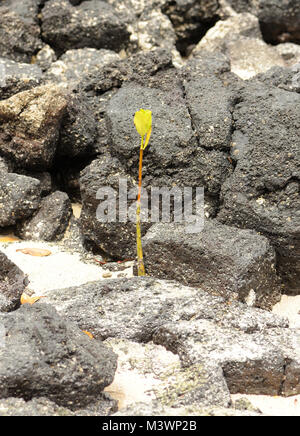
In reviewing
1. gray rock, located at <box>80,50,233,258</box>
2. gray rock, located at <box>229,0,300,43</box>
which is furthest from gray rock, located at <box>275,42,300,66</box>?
gray rock, located at <box>80,50,233,258</box>

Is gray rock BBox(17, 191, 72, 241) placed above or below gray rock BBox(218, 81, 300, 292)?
below

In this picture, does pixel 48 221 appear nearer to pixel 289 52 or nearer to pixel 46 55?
pixel 46 55

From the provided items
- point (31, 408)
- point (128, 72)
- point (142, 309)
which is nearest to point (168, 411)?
point (31, 408)

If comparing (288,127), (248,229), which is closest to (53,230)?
(248,229)

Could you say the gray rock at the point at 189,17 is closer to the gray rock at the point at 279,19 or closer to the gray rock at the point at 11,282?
the gray rock at the point at 279,19

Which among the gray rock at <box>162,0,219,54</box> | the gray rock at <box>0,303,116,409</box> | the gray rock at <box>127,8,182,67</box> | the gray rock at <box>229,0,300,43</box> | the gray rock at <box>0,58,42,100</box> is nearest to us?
the gray rock at <box>0,303,116,409</box>

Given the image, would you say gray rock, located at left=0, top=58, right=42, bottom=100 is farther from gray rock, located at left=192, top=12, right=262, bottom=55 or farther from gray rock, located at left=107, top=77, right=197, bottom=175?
gray rock, located at left=192, top=12, right=262, bottom=55

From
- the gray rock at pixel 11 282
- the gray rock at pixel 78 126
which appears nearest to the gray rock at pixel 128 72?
the gray rock at pixel 78 126
